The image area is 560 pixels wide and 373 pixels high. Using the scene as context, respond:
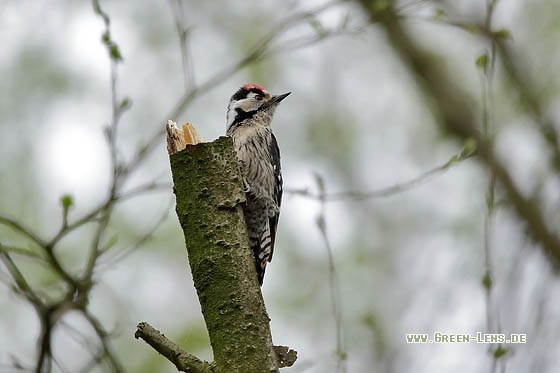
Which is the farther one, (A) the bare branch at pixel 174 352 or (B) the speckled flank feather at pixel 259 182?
(B) the speckled flank feather at pixel 259 182

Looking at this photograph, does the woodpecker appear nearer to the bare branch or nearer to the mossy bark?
the mossy bark

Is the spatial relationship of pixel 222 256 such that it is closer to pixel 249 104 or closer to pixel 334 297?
pixel 334 297

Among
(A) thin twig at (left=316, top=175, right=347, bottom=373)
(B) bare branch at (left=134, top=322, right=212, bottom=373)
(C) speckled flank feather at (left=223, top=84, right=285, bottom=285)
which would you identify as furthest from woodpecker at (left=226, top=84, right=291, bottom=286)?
(B) bare branch at (left=134, top=322, right=212, bottom=373)

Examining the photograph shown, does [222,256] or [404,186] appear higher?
[404,186]

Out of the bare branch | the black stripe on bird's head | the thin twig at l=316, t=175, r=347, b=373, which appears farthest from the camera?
the black stripe on bird's head

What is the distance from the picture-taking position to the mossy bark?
3303 mm

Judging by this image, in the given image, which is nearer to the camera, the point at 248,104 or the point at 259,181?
the point at 259,181

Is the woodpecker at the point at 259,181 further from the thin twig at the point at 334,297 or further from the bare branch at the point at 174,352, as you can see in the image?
the bare branch at the point at 174,352

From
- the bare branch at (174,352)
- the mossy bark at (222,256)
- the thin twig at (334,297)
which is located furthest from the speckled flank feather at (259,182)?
the bare branch at (174,352)

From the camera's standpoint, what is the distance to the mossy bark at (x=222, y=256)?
3303 millimetres

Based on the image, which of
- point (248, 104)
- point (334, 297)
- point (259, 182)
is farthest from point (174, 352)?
point (248, 104)

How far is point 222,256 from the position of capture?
11.3 feet

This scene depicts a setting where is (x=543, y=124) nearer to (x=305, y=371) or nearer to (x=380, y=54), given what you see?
(x=305, y=371)

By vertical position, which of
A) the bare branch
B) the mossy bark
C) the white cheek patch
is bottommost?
the bare branch
